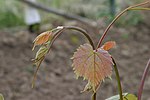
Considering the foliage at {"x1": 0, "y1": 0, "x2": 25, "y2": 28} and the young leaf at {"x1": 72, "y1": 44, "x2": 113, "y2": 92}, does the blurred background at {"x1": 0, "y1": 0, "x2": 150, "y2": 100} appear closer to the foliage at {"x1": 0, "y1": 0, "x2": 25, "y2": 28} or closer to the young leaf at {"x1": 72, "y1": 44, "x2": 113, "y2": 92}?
the foliage at {"x1": 0, "y1": 0, "x2": 25, "y2": 28}

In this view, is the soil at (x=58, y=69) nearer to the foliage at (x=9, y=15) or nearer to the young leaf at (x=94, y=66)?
the foliage at (x=9, y=15)

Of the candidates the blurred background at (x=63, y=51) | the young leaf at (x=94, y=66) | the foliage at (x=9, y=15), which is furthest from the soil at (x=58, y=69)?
the young leaf at (x=94, y=66)

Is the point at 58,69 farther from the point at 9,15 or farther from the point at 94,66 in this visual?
the point at 94,66

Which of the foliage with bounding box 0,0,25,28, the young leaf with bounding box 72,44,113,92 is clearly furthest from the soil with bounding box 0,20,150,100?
the young leaf with bounding box 72,44,113,92

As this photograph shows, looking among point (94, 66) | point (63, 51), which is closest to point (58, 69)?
point (63, 51)

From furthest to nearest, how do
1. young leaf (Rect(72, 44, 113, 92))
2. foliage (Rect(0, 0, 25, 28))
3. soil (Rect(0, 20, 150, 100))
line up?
1. foliage (Rect(0, 0, 25, 28))
2. soil (Rect(0, 20, 150, 100))
3. young leaf (Rect(72, 44, 113, 92))

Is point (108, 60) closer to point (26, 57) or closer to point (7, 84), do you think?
point (7, 84)

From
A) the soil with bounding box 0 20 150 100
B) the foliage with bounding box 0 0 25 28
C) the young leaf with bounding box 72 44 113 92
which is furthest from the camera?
the foliage with bounding box 0 0 25 28

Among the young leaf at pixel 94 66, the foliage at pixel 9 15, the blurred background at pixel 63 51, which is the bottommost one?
the young leaf at pixel 94 66
